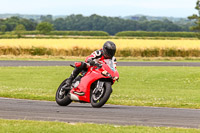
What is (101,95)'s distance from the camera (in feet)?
41.9

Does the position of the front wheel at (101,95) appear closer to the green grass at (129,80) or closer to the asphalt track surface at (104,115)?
the asphalt track surface at (104,115)

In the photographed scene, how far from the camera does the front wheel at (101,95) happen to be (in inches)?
495

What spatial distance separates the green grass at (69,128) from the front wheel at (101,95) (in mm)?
2566

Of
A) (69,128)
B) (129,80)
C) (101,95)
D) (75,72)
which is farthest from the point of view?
(129,80)

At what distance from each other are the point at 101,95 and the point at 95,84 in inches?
20.0

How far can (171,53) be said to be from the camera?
5294 cm

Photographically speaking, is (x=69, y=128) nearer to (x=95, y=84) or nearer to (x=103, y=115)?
(x=103, y=115)

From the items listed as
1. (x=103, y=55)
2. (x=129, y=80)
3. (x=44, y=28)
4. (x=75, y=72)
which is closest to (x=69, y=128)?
(x=103, y=55)

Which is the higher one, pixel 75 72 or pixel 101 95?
pixel 75 72

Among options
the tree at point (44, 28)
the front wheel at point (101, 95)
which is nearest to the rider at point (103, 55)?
the front wheel at point (101, 95)

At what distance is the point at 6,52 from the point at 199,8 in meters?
67.0

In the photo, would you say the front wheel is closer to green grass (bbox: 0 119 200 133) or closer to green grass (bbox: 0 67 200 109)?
green grass (bbox: 0 119 200 133)

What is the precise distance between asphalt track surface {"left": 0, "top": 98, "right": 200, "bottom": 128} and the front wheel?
0.17m

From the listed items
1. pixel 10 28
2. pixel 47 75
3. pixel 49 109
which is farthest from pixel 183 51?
pixel 10 28
